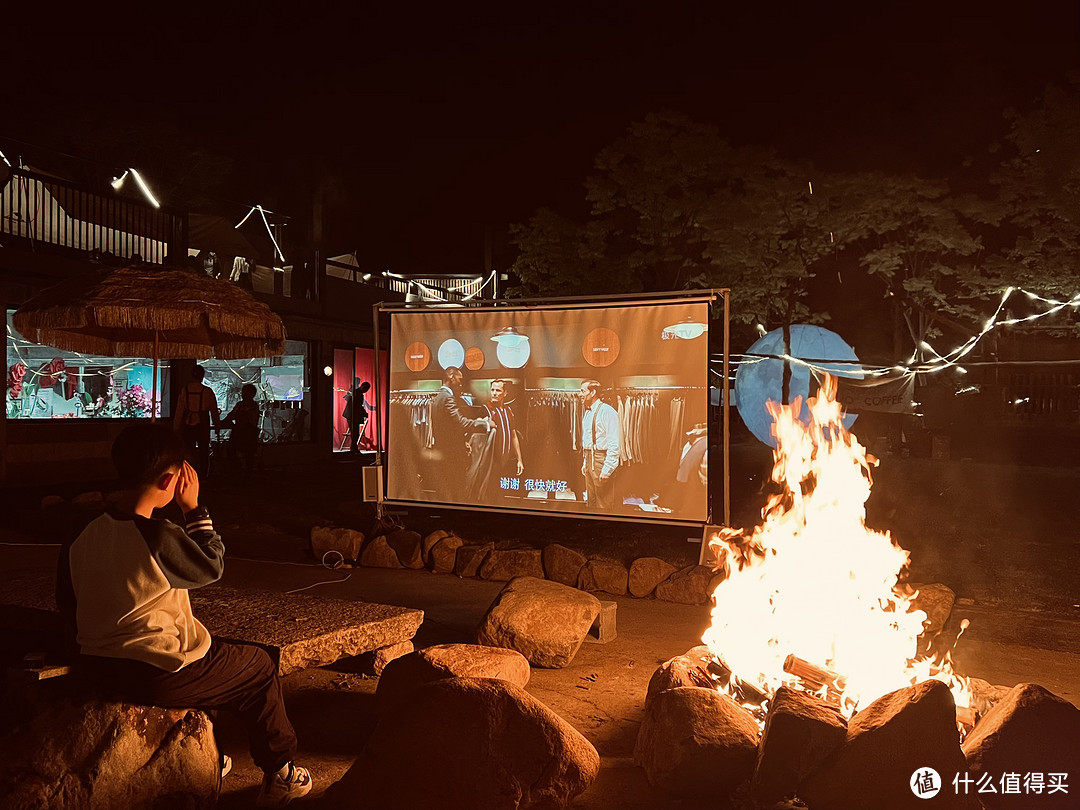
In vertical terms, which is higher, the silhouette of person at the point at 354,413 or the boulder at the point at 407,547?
the silhouette of person at the point at 354,413

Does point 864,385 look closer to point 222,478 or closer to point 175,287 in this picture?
point 222,478

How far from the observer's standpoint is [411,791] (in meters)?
3.67

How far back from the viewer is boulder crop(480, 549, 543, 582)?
8609 mm

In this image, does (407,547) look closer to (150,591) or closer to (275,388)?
(150,591)

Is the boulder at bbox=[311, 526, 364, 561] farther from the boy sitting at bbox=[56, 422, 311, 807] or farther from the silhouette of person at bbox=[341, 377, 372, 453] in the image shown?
the silhouette of person at bbox=[341, 377, 372, 453]

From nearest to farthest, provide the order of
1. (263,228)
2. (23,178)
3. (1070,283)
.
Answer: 1. (23,178)
2. (1070,283)
3. (263,228)

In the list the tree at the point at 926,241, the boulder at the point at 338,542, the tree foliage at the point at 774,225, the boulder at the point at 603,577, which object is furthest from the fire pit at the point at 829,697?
the tree at the point at 926,241

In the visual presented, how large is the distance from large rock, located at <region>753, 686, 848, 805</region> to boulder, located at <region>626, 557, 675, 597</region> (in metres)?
4.11

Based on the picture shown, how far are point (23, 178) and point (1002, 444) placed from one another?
25.7 m

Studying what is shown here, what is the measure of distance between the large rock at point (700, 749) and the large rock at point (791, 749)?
0.41 ft

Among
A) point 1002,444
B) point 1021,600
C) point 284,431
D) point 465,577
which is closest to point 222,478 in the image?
point 284,431

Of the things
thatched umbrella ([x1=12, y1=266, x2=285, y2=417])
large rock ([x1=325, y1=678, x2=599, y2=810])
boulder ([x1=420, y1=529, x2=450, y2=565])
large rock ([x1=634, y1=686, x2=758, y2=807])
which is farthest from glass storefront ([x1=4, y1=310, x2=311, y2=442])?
large rock ([x1=634, y1=686, x2=758, y2=807])

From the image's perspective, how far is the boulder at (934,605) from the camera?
6.78m

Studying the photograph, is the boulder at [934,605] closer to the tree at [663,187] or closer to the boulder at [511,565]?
the boulder at [511,565]
